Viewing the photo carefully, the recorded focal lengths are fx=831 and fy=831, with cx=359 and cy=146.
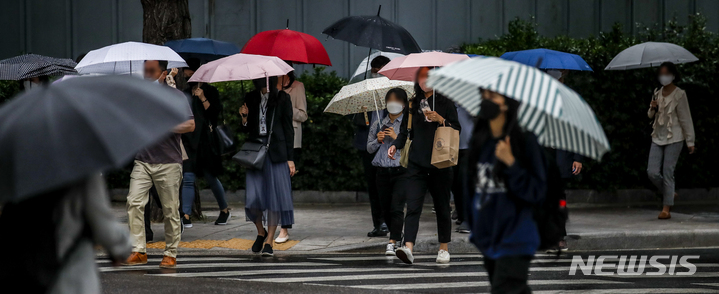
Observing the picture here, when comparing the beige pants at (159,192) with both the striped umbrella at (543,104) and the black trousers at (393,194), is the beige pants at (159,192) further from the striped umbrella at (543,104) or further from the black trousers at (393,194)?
the striped umbrella at (543,104)

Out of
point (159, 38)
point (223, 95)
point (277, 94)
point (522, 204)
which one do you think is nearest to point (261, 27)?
point (223, 95)

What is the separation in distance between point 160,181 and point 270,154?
4.34 feet

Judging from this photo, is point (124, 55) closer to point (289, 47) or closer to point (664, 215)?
point (289, 47)

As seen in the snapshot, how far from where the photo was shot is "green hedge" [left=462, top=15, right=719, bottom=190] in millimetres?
12156

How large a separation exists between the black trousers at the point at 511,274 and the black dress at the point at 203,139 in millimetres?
6033

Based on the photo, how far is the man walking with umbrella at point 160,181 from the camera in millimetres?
7316

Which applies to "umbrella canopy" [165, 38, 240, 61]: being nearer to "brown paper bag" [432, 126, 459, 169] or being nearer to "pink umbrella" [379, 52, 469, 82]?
"pink umbrella" [379, 52, 469, 82]

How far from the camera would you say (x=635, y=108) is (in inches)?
484

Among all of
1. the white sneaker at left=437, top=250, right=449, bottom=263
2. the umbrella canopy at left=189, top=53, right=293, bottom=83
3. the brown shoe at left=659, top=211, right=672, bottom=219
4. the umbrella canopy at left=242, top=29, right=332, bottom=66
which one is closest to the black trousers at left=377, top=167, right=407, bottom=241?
the white sneaker at left=437, top=250, right=449, bottom=263

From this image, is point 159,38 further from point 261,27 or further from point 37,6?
point 37,6

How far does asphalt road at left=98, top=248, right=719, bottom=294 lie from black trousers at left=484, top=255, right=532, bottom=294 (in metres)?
2.28

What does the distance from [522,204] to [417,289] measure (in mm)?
2479

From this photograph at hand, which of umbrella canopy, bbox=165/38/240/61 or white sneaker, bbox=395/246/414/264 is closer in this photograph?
white sneaker, bbox=395/246/414/264

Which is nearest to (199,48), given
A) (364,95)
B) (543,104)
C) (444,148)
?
(364,95)
